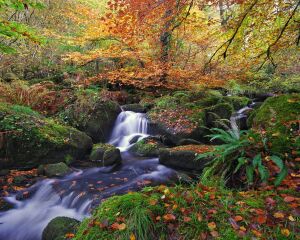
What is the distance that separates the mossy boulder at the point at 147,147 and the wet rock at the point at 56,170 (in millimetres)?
2643

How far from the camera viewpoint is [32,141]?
8.15 metres

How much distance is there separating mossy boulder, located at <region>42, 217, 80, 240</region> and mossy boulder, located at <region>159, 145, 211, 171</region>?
12.8 feet

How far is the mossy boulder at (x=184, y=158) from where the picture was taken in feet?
24.5

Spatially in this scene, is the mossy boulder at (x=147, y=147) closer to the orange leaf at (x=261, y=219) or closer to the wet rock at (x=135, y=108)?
the wet rock at (x=135, y=108)

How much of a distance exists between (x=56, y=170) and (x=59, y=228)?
3.27 meters

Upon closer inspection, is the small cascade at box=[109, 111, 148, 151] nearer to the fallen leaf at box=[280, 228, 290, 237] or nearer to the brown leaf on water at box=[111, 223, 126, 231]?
the brown leaf on water at box=[111, 223, 126, 231]

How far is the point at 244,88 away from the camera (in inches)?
607

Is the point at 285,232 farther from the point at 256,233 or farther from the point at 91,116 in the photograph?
the point at 91,116

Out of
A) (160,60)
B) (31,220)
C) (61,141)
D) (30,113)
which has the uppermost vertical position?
(160,60)

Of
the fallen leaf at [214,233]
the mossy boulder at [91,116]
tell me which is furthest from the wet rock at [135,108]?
the fallen leaf at [214,233]

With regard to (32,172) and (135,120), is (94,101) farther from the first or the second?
(32,172)

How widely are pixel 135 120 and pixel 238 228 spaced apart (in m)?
9.01

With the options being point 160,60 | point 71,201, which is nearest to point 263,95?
point 160,60

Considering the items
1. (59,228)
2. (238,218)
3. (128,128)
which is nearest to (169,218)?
(238,218)
